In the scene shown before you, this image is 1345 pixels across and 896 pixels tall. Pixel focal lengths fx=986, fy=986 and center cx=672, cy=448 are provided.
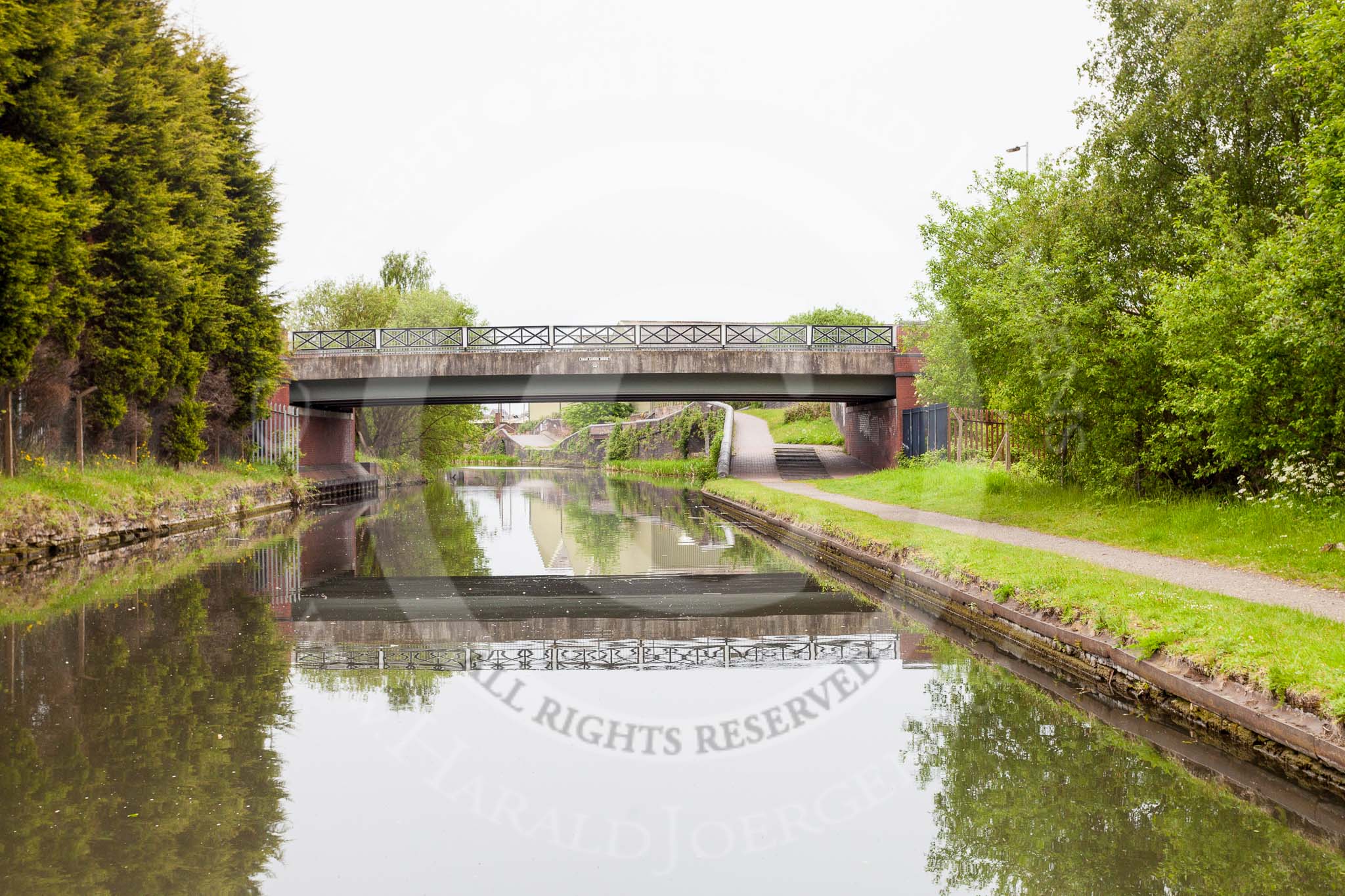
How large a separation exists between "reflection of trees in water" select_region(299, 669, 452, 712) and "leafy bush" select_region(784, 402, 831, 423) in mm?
51732

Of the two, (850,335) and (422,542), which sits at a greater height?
(850,335)

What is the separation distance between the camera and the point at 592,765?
5883 millimetres

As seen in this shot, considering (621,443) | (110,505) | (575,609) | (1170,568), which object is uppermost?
(621,443)

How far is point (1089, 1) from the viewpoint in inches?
698

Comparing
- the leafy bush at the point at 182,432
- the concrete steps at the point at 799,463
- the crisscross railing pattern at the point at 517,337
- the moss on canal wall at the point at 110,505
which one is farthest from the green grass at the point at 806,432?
the leafy bush at the point at 182,432

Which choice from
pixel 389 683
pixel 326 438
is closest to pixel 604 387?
pixel 326 438

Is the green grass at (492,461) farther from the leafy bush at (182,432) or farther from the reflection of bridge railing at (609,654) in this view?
the reflection of bridge railing at (609,654)

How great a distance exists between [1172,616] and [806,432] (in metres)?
47.5

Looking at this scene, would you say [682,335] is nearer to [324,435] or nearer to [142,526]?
[324,435]

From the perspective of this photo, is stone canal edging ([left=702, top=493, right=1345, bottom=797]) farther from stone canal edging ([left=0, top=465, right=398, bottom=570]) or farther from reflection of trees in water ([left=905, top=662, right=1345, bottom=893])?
stone canal edging ([left=0, top=465, right=398, bottom=570])

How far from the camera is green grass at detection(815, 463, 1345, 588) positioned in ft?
35.3

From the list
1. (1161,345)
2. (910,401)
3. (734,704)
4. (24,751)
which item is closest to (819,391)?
(910,401)

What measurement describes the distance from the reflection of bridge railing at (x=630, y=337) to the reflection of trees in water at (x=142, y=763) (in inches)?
963

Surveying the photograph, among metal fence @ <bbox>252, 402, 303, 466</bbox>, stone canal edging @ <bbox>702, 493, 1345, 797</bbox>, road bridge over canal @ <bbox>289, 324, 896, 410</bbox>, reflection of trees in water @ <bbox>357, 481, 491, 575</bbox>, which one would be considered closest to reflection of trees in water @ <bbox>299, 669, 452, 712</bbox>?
stone canal edging @ <bbox>702, 493, 1345, 797</bbox>
